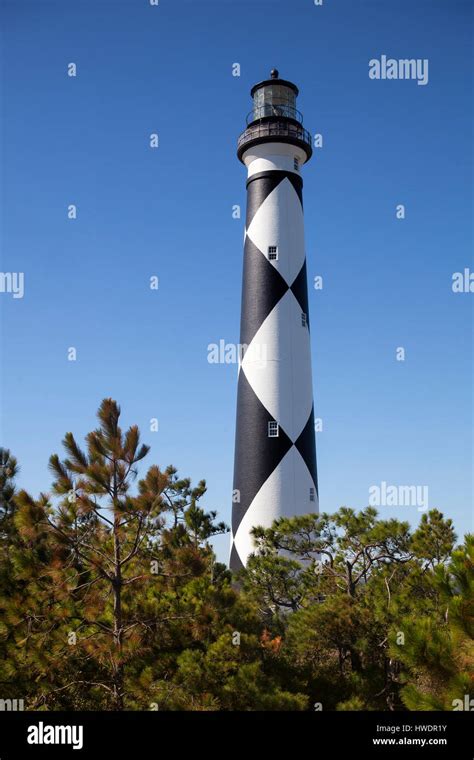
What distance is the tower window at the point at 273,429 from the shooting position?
18108 mm

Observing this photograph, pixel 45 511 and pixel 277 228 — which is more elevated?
pixel 277 228

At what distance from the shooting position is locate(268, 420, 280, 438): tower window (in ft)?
59.4

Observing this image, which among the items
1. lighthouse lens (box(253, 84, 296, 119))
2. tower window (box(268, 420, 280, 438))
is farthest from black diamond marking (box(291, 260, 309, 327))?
lighthouse lens (box(253, 84, 296, 119))

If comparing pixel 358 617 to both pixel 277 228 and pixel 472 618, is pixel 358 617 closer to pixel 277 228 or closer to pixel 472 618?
pixel 472 618

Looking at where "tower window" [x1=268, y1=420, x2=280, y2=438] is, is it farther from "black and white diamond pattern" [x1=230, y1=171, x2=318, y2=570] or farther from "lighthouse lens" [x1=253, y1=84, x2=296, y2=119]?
"lighthouse lens" [x1=253, y1=84, x2=296, y2=119]

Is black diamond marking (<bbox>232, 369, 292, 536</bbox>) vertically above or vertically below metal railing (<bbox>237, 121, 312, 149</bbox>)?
below

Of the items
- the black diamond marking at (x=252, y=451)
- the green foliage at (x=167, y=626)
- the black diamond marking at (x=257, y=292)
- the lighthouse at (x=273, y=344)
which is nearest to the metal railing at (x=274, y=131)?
the lighthouse at (x=273, y=344)

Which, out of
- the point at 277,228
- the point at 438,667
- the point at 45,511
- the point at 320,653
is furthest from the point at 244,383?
the point at 438,667

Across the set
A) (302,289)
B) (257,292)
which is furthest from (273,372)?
(302,289)

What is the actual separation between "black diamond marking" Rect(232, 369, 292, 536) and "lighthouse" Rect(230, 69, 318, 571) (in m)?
0.03

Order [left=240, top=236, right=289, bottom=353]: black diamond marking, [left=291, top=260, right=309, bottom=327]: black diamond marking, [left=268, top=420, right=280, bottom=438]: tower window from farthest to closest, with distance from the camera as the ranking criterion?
[left=291, top=260, right=309, bottom=327]: black diamond marking < [left=240, top=236, right=289, bottom=353]: black diamond marking < [left=268, top=420, right=280, bottom=438]: tower window

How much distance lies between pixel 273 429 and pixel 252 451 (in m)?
0.93

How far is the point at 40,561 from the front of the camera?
8562 millimetres

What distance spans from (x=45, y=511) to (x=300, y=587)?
633 centimetres
